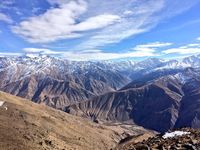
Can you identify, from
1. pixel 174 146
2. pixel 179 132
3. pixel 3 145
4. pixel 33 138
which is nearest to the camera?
pixel 174 146

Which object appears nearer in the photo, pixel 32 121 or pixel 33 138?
pixel 33 138

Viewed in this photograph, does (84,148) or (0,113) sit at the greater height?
(0,113)

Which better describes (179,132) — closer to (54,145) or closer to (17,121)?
(54,145)

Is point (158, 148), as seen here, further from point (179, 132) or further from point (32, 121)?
point (32, 121)

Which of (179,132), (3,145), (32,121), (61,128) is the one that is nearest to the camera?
(179,132)

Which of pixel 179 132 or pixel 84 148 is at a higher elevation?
pixel 179 132

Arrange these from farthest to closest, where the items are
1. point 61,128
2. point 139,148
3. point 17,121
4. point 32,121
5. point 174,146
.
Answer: point 61,128 < point 32,121 < point 17,121 < point 139,148 < point 174,146

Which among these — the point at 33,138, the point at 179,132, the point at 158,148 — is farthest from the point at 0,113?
the point at 158,148

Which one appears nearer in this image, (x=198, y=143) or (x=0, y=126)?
(x=198, y=143)

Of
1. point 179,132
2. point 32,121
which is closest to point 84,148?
point 32,121
